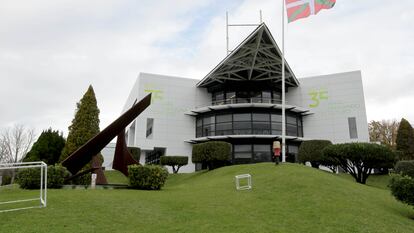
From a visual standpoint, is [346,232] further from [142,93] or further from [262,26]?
[142,93]

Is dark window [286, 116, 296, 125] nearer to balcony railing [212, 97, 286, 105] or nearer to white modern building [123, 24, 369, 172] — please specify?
white modern building [123, 24, 369, 172]

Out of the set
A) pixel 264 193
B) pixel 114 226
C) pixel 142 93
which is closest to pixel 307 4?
pixel 264 193

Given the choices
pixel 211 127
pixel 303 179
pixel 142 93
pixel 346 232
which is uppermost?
pixel 142 93

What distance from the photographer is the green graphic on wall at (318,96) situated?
122ft

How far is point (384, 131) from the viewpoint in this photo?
2084 inches

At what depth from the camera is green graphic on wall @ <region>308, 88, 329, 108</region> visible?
37312 mm

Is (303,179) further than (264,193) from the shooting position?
Yes

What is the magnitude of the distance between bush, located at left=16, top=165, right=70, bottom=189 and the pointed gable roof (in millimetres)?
21278

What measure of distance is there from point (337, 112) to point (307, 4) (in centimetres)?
1966

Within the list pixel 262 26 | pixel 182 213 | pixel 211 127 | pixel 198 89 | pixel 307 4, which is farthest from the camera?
pixel 198 89

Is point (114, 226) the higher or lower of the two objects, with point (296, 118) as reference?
lower

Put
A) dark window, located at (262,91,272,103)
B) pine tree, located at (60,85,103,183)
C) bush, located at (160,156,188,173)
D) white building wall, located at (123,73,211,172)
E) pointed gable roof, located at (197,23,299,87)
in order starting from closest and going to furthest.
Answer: pine tree, located at (60,85,103,183)
pointed gable roof, located at (197,23,299,87)
bush, located at (160,156,188,173)
white building wall, located at (123,73,211,172)
dark window, located at (262,91,272,103)

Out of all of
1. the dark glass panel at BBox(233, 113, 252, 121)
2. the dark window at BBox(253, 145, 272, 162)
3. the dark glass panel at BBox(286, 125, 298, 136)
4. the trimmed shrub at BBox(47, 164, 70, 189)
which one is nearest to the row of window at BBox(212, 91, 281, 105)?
the dark glass panel at BBox(233, 113, 252, 121)

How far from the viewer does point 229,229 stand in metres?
7.32
